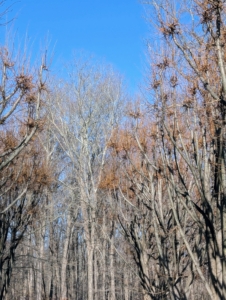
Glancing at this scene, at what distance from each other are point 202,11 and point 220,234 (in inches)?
109

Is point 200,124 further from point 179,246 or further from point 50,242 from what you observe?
point 50,242

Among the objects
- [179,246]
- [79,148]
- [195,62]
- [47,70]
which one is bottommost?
[179,246]

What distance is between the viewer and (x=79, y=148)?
21234mm

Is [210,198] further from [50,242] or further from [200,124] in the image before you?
[50,242]

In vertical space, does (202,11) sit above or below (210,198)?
above

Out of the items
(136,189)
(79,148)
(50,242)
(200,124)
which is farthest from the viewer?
(50,242)

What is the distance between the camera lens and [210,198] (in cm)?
525

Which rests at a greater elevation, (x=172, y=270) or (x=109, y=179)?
(x=109, y=179)

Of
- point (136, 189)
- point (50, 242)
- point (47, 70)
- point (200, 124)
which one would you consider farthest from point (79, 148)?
point (200, 124)

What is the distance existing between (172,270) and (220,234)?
3014 millimetres

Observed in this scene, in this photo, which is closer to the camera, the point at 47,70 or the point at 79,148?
the point at 47,70

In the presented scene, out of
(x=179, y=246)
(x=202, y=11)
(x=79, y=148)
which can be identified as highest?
(x=79, y=148)

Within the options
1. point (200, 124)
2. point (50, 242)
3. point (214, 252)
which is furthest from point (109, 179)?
point (50, 242)

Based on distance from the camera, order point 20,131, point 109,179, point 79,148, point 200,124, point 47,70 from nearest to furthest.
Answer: point 200,124, point 47,70, point 20,131, point 109,179, point 79,148
